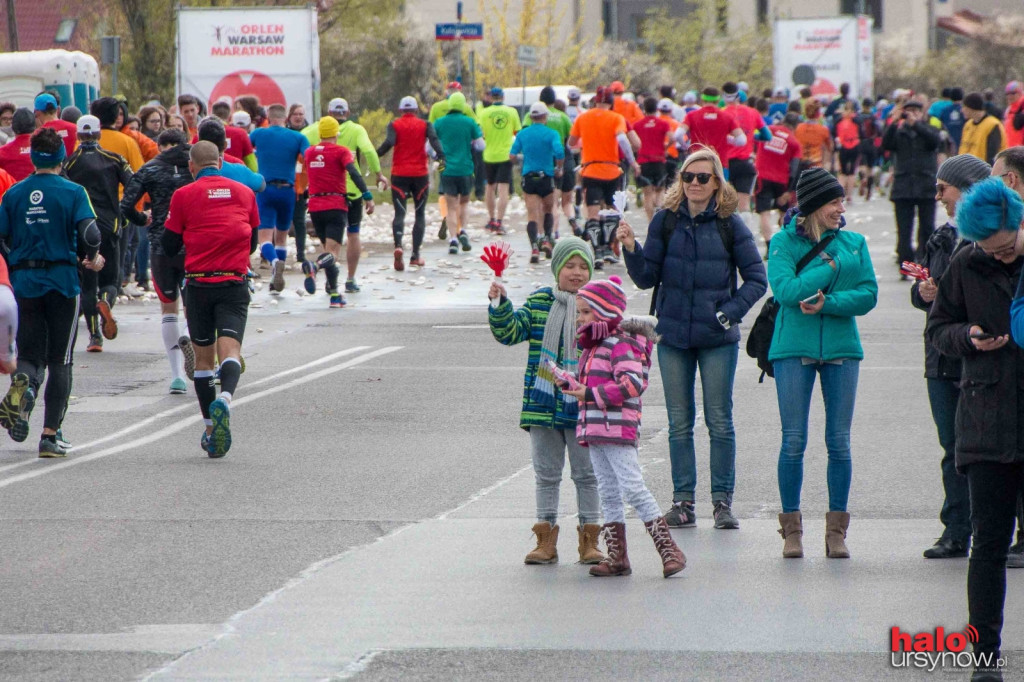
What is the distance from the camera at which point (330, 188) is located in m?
18.1

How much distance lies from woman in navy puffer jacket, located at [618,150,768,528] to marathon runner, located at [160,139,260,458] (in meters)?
3.38

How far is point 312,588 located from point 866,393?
6653 mm

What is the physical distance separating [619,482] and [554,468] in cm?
44

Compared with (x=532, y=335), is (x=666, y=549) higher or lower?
lower

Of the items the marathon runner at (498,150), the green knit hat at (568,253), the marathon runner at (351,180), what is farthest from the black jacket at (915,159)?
the green knit hat at (568,253)

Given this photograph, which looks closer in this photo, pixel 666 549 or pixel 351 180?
pixel 666 549

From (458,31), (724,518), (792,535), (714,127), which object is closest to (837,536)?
(792,535)

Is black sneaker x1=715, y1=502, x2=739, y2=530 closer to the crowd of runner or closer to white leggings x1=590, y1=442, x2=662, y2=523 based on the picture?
the crowd of runner

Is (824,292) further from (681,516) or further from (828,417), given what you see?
(681,516)

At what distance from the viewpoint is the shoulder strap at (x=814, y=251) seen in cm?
738

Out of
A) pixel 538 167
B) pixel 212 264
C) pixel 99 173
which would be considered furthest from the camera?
pixel 538 167

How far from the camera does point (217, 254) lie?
1049cm

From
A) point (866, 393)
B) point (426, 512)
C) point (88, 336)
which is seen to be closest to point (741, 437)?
point (866, 393)

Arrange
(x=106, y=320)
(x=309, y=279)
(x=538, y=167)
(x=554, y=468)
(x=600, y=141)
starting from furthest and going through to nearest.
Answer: (x=538, y=167) < (x=600, y=141) < (x=309, y=279) < (x=106, y=320) < (x=554, y=468)
